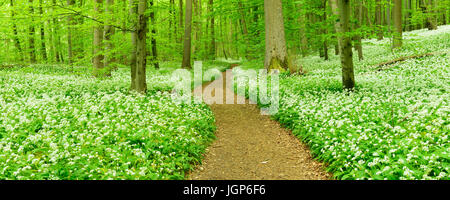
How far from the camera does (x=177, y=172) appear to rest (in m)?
5.42

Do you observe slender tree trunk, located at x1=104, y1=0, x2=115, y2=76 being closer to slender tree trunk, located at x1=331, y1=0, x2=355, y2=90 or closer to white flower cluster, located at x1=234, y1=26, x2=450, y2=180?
white flower cluster, located at x1=234, y1=26, x2=450, y2=180

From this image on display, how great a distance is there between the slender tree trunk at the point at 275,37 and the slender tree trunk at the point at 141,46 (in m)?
7.89

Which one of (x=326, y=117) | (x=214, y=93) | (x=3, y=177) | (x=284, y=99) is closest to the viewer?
(x=3, y=177)

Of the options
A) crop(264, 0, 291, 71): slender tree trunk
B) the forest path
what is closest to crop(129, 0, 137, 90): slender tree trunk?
the forest path

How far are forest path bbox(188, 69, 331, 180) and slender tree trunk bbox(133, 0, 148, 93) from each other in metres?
3.42

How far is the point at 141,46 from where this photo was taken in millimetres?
10672

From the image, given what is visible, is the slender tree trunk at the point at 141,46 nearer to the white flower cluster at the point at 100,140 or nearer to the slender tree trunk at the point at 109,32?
the slender tree trunk at the point at 109,32

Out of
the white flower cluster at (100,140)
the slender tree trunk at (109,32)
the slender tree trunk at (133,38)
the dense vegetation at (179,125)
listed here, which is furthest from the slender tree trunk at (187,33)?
the white flower cluster at (100,140)

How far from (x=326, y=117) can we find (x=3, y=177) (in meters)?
7.06

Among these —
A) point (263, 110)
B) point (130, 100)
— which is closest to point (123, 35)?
point (130, 100)

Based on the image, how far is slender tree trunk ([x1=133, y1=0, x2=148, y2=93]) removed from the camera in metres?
10.4

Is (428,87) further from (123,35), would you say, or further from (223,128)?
(123,35)

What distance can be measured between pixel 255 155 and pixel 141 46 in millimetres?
6279
